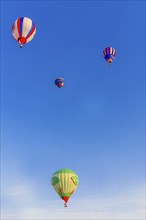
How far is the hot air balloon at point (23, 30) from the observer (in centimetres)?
5828

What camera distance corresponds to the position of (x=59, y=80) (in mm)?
78375

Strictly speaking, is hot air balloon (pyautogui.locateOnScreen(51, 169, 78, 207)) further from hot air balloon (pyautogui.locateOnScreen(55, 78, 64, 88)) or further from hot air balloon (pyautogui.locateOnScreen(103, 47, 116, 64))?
hot air balloon (pyautogui.locateOnScreen(103, 47, 116, 64))

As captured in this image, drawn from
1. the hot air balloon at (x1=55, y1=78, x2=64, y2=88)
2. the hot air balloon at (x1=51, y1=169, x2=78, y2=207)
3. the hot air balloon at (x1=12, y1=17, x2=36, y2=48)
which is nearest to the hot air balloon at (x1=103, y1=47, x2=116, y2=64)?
the hot air balloon at (x1=55, y1=78, x2=64, y2=88)

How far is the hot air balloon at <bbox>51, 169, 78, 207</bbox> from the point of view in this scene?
6084 cm

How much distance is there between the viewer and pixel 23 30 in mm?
58312

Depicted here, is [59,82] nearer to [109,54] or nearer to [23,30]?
[109,54]

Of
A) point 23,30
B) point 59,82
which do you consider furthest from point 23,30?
point 59,82

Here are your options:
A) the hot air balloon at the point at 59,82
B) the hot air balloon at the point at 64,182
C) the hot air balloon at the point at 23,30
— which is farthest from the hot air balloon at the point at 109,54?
the hot air balloon at the point at 64,182

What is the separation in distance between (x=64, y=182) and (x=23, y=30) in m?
26.0

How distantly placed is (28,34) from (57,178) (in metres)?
24.3

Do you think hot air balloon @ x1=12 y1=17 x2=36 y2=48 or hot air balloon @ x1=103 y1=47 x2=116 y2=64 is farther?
hot air balloon @ x1=103 y1=47 x2=116 y2=64

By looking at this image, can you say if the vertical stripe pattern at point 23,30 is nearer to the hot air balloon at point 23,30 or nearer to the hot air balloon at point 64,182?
the hot air balloon at point 23,30

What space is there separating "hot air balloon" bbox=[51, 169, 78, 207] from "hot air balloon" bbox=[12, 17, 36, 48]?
22213mm

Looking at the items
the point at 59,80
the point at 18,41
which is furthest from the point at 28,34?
the point at 59,80
